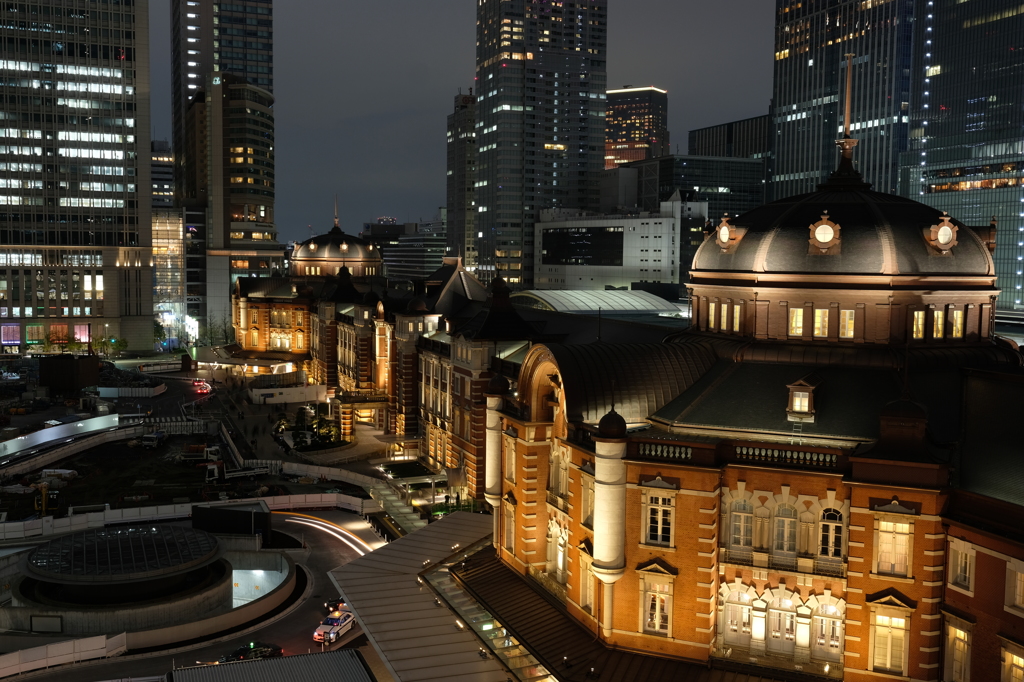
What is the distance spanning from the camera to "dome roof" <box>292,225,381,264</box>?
165 m

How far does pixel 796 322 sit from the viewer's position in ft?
159

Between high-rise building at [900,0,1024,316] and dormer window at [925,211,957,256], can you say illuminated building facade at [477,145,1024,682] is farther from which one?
high-rise building at [900,0,1024,316]

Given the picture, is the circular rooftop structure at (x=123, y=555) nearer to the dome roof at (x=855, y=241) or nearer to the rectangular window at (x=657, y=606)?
the rectangular window at (x=657, y=606)

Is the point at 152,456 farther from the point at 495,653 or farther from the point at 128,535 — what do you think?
the point at 495,653

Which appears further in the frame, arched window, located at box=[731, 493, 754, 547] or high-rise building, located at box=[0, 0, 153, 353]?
high-rise building, located at box=[0, 0, 153, 353]

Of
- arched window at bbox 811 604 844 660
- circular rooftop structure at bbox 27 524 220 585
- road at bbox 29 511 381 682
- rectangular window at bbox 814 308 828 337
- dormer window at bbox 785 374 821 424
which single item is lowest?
road at bbox 29 511 381 682

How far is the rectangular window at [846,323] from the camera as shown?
4750cm

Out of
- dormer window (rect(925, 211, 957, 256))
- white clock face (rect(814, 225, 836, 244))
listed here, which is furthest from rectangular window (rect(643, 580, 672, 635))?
dormer window (rect(925, 211, 957, 256))

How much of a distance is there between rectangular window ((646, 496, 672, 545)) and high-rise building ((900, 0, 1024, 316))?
402ft

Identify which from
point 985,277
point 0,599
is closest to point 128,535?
point 0,599

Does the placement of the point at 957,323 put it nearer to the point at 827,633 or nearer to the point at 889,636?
the point at 889,636

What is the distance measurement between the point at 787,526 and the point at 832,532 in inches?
72.5

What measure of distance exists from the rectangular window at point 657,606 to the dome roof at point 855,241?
1722cm

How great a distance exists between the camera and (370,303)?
119188 millimetres
